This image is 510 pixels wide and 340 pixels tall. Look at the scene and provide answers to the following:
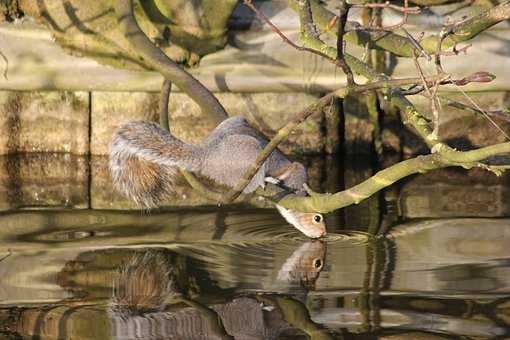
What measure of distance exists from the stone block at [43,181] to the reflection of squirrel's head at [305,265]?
58.4 inches

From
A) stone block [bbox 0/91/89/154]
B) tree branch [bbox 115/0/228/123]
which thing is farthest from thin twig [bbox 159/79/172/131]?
stone block [bbox 0/91/89/154]

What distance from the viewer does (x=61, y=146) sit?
7.81m

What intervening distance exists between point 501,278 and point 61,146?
3.48 metres

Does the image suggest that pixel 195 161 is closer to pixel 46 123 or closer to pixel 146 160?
pixel 146 160

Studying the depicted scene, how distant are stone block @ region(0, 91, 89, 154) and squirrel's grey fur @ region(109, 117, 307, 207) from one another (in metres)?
2.13

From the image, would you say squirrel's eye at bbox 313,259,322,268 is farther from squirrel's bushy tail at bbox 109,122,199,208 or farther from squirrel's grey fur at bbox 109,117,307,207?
squirrel's bushy tail at bbox 109,122,199,208

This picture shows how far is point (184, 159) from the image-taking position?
5473mm

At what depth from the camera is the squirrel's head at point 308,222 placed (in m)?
5.80

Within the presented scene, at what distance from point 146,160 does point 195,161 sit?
280 mm

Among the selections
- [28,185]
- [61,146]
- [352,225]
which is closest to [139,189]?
[352,225]

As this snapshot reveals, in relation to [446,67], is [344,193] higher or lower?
lower

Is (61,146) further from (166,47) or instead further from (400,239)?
(400,239)

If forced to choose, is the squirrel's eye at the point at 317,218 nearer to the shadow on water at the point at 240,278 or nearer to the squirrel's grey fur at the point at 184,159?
the shadow on water at the point at 240,278

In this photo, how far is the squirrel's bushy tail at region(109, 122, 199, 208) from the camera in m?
5.48
